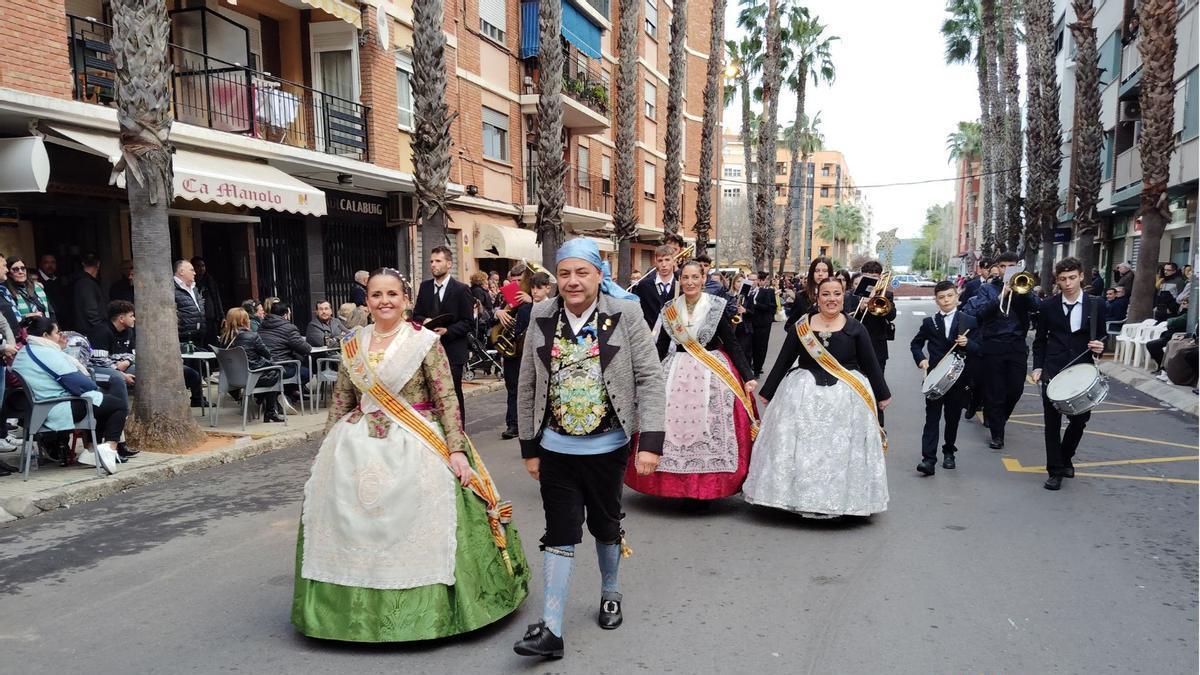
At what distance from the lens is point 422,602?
3.53m

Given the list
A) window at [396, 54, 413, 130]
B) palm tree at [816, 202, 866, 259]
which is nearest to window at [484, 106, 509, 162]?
window at [396, 54, 413, 130]

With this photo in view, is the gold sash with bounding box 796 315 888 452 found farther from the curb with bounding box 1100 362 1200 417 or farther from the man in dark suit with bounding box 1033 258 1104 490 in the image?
the curb with bounding box 1100 362 1200 417

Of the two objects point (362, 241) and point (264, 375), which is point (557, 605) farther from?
point (362, 241)

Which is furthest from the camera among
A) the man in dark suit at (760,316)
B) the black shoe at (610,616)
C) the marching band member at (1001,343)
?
the man in dark suit at (760,316)

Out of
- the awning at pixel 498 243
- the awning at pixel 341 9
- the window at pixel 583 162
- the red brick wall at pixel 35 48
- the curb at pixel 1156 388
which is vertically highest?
the awning at pixel 341 9

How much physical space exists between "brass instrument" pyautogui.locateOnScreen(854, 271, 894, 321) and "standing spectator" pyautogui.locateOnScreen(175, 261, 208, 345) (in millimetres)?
7588

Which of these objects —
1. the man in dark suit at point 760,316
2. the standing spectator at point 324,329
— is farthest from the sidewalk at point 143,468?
the man in dark suit at point 760,316

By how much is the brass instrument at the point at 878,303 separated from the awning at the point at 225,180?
8182 millimetres

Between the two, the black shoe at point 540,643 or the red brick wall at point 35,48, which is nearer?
the black shoe at point 540,643

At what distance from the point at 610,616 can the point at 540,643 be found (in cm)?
53

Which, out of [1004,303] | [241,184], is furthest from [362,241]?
[1004,303]

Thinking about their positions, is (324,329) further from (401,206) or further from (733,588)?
(733,588)

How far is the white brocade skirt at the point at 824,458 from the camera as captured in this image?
213 inches

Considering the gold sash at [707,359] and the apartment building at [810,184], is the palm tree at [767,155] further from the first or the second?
the apartment building at [810,184]
